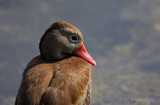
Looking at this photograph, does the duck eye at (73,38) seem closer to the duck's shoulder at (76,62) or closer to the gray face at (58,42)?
the gray face at (58,42)

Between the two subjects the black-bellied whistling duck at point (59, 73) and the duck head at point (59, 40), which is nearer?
the black-bellied whistling duck at point (59, 73)

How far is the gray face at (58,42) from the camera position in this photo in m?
5.07

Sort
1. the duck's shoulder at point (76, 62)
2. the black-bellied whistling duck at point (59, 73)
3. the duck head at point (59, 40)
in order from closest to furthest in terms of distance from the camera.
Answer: the black-bellied whistling duck at point (59, 73) < the duck's shoulder at point (76, 62) < the duck head at point (59, 40)

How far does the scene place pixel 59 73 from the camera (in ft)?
15.1

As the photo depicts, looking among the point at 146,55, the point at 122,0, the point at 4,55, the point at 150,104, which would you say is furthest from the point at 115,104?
the point at 122,0

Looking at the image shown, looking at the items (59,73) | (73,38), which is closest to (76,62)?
(73,38)

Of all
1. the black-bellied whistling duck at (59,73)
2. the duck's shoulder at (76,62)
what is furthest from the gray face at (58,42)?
the duck's shoulder at (76,62)

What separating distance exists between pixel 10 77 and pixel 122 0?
442 centimetres

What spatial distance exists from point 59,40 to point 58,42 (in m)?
0.03

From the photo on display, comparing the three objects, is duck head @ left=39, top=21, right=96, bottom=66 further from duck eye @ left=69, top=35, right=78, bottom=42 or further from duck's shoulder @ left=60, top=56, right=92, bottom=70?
duck's shoulder @ left=60, top=56, right=92, bottom=70

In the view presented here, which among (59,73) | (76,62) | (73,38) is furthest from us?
(73,38)

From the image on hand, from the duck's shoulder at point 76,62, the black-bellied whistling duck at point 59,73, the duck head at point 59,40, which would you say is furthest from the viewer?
the duck head at point 59,40

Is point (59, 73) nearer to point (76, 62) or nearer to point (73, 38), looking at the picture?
point (76, 62)

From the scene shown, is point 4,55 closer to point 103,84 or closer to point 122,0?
point 103,84
